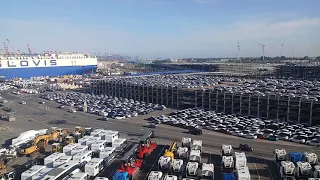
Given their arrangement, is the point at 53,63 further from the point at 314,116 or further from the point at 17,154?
the point at 314,116

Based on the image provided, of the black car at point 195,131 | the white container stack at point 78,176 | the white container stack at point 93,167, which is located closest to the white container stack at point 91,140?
the white container stack at point 93,167

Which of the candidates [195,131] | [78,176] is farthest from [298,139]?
[78,176]

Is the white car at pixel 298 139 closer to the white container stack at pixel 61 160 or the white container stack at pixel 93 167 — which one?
the white container stack at pixel 93 167

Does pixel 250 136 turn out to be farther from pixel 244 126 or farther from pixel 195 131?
pixel 195 131

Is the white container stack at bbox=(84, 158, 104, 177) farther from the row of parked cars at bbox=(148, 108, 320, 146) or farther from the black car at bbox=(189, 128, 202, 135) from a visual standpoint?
the row of parked cars at bbox=(148, 108, 320, 146)

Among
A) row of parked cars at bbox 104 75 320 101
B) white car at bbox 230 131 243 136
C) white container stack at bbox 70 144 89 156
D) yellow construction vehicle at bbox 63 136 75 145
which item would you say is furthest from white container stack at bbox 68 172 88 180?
row of parked cars at bbox 104 75 320 101

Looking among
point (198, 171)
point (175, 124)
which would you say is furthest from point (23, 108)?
point (198, 171)
